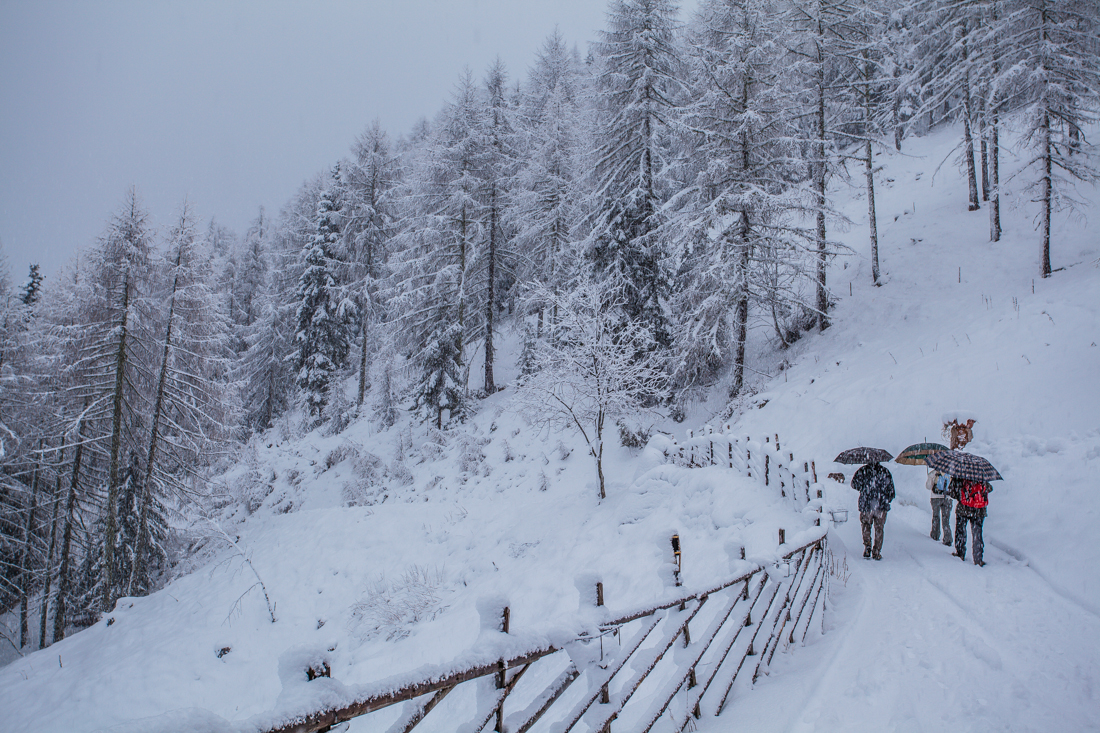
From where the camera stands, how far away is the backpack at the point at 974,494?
7258 mm

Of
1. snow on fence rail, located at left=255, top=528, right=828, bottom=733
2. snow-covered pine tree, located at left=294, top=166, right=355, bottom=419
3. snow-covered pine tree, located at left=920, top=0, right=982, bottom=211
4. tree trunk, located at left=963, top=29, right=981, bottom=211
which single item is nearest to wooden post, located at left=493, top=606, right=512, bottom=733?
snow on fence rail, located at left=255, top=528, right=828, bottom=733

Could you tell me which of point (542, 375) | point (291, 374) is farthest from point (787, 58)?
point (291, 374)

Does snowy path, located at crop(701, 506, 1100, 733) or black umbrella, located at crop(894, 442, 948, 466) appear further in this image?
black umbrella, located at crop(894, 442, 948, 466)

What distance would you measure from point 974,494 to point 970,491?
0.20 feet

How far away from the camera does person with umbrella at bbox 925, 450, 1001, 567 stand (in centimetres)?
723

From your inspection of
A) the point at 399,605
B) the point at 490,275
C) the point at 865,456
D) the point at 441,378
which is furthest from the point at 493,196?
the point at 865,456

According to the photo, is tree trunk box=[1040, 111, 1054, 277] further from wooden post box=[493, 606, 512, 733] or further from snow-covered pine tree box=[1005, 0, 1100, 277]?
wooden post box=[493, 606, 512, 733]

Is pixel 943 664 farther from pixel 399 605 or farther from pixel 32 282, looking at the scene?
pixel 32 282

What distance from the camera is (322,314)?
24.7 meters

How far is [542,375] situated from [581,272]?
417 centimetres

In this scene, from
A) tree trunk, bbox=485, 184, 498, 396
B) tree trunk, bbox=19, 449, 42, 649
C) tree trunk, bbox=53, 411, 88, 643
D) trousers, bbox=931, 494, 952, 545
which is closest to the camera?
trousers, bbox=931, 494, 952, 545

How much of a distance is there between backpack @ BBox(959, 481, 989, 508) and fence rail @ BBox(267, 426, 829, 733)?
2040 millimetres

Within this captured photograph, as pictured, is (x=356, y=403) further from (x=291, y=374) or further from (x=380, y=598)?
(x=380, y=598)

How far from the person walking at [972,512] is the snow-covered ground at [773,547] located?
24cm
